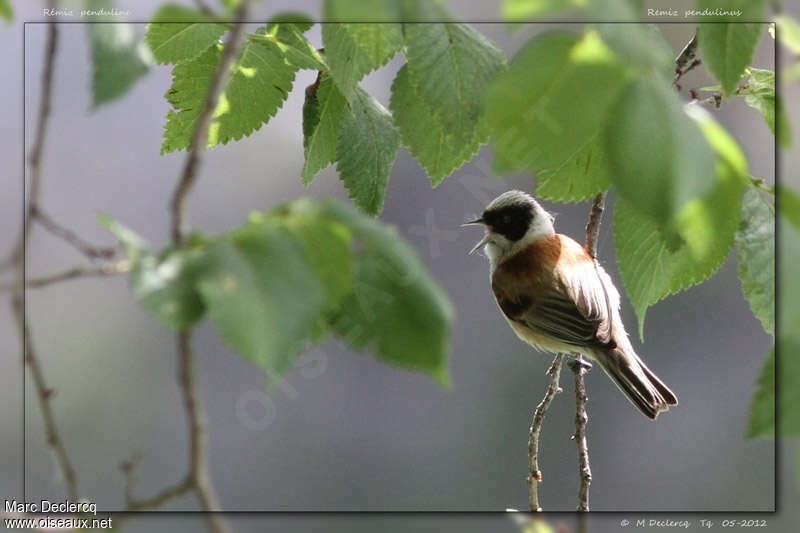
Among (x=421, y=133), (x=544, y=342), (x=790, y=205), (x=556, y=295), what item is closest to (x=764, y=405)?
(x=790, y=205)

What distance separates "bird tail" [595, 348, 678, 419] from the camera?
2477 millimetres

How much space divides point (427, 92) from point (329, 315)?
0.93 feet

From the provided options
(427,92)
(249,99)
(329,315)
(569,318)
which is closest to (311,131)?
(249,99)

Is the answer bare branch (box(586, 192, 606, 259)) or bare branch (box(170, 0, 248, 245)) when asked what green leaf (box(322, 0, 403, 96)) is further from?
bare branch (box(586, 192, 606, 259))

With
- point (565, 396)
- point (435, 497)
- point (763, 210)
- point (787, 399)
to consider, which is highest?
point (763, 210)

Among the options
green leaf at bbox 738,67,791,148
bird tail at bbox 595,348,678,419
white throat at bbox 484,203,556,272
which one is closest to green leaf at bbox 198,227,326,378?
green leaf at bbox 738,67,791,148

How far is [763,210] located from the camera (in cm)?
90

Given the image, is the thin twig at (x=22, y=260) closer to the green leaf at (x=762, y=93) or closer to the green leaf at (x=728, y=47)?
the green leaf at (x=728, y=47)

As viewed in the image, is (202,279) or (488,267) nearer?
(202,279)

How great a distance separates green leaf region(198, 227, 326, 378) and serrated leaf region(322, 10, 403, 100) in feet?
1.17

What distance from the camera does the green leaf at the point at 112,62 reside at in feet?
2.04

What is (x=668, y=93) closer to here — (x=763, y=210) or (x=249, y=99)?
(x=763, y=210)

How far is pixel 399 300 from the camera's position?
606 millimetres

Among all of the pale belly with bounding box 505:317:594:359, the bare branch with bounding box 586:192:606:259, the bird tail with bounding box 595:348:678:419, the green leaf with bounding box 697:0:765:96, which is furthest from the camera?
the pale belly with bounding box 505:317:594:359
